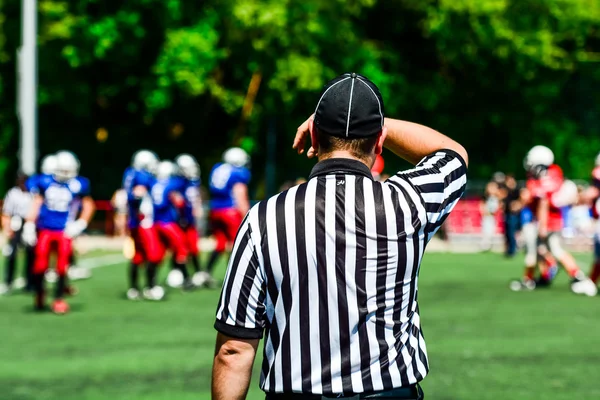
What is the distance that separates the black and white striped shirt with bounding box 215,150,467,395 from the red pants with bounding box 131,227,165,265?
38.1 ft

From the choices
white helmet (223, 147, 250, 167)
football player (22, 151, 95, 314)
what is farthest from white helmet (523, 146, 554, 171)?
football player (22, 151, 95, 314)

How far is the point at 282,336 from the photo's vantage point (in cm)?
304

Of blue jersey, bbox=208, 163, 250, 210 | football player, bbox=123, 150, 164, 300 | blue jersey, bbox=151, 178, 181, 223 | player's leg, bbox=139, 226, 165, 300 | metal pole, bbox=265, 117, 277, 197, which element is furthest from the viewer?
metal pole, bbox=265, 117, 277, 197

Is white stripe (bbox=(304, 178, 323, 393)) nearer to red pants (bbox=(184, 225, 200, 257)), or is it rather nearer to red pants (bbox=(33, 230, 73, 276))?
red pants (bbox=(33, 230, 73, 276))

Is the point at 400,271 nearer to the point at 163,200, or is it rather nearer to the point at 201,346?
the point at 201,346

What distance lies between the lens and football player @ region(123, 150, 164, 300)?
47.7 feet

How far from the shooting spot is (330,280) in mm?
2984

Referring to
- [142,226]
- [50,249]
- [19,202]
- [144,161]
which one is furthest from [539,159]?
[19,202]

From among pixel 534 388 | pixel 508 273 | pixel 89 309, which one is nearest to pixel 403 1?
pixel 508 273

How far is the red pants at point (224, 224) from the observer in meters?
16.2

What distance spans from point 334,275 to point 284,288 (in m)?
0.16

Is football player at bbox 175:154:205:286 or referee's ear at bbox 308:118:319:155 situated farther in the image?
football player at bbox 175:154:205:286

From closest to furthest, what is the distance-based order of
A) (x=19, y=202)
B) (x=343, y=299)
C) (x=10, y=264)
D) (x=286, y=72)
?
(x=343, y=299) < (x=10, y=264) < (x=19, y=202) < (x=286, y=72)

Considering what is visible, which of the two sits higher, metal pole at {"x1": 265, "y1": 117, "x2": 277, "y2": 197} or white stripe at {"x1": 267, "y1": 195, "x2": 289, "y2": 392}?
metal pole at {"x1": 265, "y1": 117, "x2": 277, "y2": 197}
